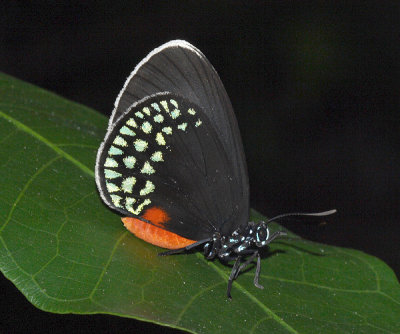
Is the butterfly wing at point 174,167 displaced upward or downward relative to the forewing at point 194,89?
downward

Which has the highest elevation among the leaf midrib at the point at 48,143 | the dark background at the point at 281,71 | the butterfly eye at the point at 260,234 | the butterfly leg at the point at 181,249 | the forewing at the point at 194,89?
the forewing at the point at 194,89

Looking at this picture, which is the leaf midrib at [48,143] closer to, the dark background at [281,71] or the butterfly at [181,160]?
the butterfly at [181,160]

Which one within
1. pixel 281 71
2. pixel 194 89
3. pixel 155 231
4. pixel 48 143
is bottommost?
pixel 281 71

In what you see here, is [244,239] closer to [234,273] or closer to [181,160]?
[234,273]

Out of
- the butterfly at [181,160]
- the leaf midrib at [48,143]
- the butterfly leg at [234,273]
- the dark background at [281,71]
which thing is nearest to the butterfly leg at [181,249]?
the butterfly at [181,160]

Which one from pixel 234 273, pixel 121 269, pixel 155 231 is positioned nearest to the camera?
pixel 121 269

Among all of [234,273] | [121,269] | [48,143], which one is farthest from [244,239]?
[48,143]
